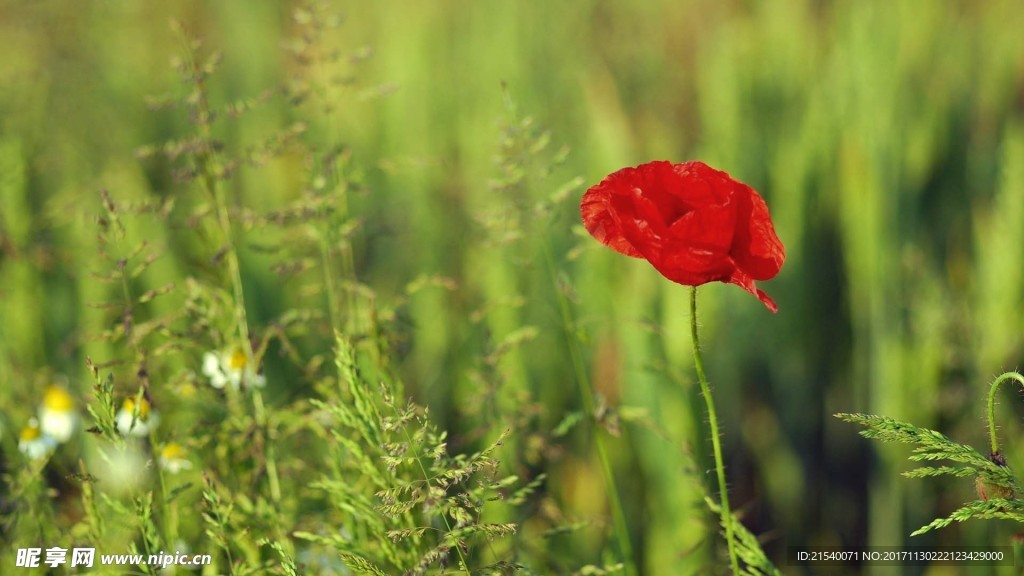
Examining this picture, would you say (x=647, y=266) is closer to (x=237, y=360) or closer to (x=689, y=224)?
(x=237, y=360)

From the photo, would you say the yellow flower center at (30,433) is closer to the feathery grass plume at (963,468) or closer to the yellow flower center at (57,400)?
the yellow flower center at (57,400)

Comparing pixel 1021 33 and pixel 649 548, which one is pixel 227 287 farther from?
pixel 1021 33

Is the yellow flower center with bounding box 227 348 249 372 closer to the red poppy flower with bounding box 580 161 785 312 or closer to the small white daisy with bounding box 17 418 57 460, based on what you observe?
the small white daisy with bounding box 17 418 57 460

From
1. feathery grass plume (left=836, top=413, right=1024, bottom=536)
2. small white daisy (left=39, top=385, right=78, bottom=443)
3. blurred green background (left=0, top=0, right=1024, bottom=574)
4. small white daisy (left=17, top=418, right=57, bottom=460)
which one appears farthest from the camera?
blurred green background (left=0, top=0, right=1024, bottom=574)

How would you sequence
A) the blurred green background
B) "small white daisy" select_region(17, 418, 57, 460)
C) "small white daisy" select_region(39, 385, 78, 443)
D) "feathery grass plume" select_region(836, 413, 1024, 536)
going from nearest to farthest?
"feathery grass plume" select_region(836, 413, 1024, 536) < "small white daisy" select_region(17, 418, 57, 460) < "small white daisy" select_region(39, 385, 78, 443) < the blurred green background

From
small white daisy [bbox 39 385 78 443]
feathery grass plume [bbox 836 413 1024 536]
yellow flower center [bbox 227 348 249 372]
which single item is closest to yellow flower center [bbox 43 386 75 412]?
small white daisy [bbox 39 385 78 443]

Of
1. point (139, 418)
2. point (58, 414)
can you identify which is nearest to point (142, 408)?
point (139, 418)

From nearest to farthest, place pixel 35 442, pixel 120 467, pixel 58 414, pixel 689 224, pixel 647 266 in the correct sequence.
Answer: pixel 689 224
pixel 120 467
pixel 35 442
pixel 58 414
pixel 647 266

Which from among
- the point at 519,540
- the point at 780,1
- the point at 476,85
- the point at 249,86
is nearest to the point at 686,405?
the point at 519,540
